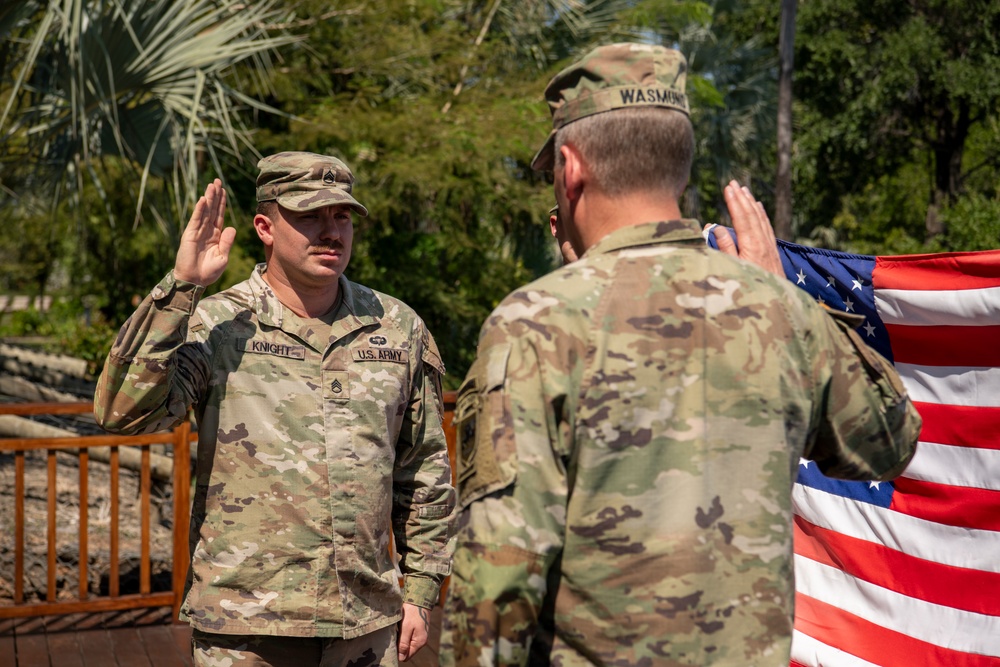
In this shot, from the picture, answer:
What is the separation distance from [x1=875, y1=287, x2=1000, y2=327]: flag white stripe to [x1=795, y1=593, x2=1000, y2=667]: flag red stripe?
1.02 metres

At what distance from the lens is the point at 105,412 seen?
245cm

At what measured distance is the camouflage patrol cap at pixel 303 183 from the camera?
8.80 ft

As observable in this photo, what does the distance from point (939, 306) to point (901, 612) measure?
3.31 feet

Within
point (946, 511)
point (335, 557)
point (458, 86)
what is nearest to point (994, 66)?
point (458, 86)

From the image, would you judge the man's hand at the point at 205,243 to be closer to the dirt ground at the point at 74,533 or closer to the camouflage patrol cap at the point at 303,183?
the camouflage patrol cap at the point at 303,183

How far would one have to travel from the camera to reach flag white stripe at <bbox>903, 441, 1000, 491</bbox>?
318 cm

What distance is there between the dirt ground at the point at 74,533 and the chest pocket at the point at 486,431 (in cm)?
436

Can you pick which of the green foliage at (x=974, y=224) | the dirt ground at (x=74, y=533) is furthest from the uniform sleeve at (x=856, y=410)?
the green foliage at (x=974, y=224)

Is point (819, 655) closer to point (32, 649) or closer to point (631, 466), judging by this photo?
point (631, 466)

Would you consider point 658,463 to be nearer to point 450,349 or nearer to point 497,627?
point 497,627

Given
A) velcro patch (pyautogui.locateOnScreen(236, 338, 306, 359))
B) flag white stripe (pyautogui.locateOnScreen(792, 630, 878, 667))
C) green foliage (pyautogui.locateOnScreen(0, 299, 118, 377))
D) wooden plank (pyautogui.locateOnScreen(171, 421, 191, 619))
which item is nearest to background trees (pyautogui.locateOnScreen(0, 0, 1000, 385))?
green foliage (pyautogui.locateOnScreen(0, 299, 118, 377))

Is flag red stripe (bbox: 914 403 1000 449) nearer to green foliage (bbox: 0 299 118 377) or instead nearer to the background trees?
the background trees

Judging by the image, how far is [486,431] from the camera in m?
1.52

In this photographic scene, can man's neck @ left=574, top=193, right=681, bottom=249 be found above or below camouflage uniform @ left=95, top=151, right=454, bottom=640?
above
